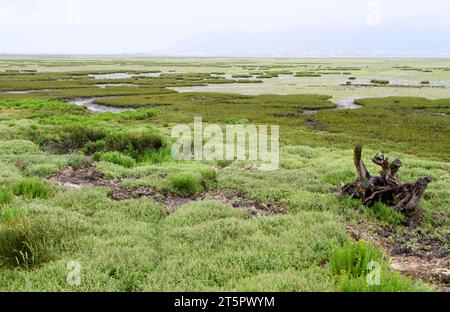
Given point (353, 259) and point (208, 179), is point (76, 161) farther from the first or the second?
point (353, 259)

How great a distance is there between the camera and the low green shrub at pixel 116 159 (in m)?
19.1

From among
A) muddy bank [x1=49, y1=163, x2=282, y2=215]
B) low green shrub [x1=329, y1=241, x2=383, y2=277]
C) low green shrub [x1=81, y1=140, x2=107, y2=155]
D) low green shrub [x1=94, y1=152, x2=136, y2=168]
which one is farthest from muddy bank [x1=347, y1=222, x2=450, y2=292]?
low green shrub [x1=81, y1=140, x2=107, y2=155]

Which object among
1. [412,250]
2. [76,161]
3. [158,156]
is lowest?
[412,250]

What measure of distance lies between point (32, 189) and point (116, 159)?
627 centimetres

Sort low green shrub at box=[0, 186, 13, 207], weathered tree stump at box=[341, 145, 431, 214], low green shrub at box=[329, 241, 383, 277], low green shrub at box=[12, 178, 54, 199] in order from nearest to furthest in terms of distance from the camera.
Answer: low green shrub at box=[329, 241, 383, 277], low green shrub at box=[0, 186, 13, 207], weathered tree stump at box=[341, 145, 431, 214], low green shrub at box=[12, 178, 54, 199]

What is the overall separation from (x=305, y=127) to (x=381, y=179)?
81.6 feet

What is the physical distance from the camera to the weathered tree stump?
42.0 ft

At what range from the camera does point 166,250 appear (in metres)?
9.46

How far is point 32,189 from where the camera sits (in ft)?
42.8

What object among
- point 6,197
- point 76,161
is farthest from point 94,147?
point 6,197

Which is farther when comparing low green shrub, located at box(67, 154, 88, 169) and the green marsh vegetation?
low green shrub, located at box(67, 154, 88, 169)

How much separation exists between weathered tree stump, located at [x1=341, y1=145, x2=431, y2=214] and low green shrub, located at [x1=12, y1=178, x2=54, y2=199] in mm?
9543

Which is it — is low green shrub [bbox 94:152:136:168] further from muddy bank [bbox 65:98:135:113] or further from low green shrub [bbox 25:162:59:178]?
muddy bank [bbox 65:98:135:113]
